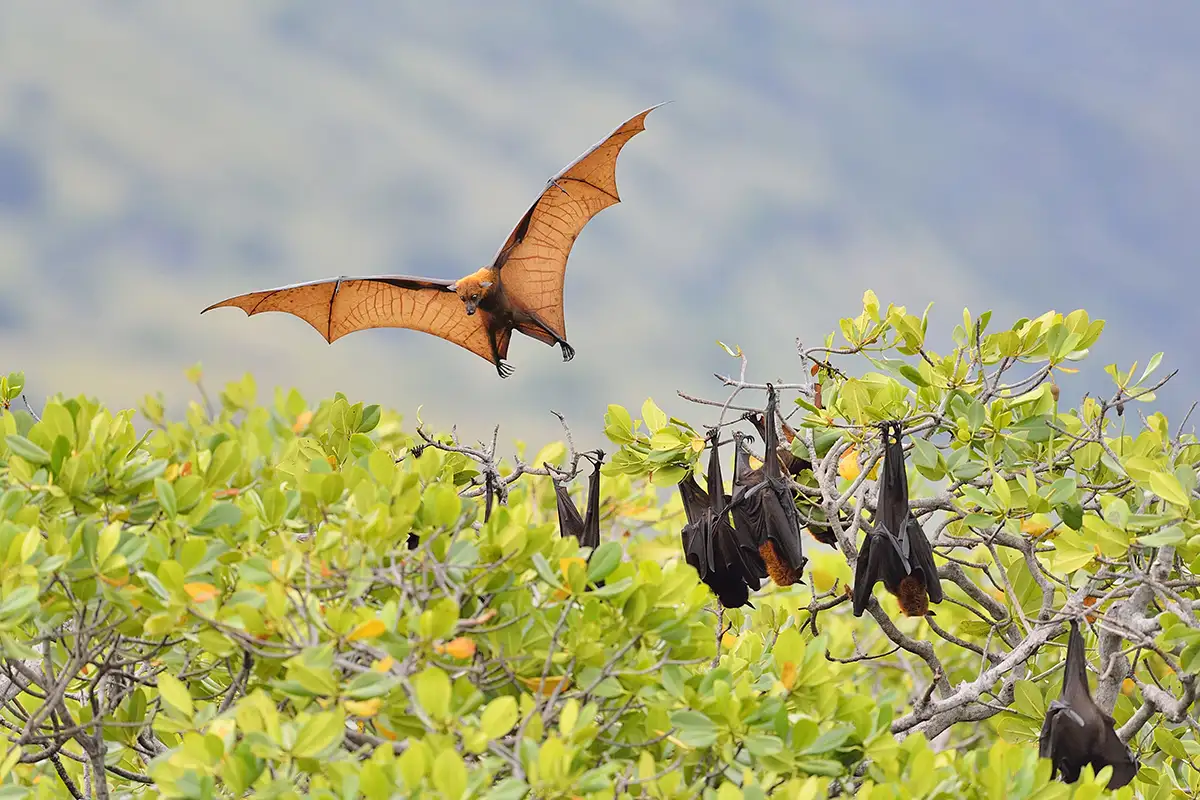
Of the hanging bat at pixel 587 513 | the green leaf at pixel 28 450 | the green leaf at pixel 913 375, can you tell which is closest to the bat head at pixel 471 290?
the hanging bat at pixel 587 513

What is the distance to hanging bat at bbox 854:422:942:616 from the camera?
558 cm

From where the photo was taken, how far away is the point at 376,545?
12.6 feet

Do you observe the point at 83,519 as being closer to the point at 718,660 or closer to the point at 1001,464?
the point at 718,660

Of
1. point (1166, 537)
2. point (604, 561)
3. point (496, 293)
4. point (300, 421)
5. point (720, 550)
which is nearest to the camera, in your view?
point (604, 561)

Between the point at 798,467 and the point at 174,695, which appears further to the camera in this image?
the point at 798,467

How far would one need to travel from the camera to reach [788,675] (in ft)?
13.8

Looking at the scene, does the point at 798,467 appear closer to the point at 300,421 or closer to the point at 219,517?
the point at 300,421

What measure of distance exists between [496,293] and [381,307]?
1120mm

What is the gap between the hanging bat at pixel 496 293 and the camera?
946 cm

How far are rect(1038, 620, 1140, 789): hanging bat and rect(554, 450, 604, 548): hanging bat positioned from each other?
250 cm

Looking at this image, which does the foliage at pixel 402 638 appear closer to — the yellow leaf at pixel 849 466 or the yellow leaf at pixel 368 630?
the yellow leaf at pixel 368 630

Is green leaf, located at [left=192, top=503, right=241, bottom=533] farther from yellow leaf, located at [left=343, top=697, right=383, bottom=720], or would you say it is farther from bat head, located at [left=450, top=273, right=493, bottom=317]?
bat head, located at [left=450, top=273, right=493, bottom=317]

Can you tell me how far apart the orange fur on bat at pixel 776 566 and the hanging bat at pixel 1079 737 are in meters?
1.64

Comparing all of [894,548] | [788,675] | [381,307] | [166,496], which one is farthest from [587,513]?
[381,307]
